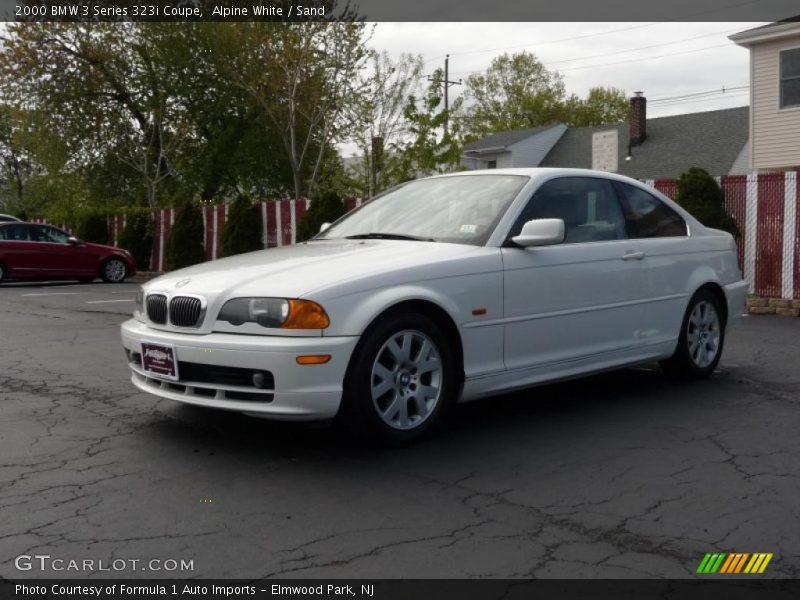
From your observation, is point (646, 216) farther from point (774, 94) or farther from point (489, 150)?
point (489, 150)

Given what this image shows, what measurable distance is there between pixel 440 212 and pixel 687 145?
128ft

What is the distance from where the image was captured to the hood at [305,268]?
488 centimetres

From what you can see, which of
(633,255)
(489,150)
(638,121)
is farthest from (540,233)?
(489,150)

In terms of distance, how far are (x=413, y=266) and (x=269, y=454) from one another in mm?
1263

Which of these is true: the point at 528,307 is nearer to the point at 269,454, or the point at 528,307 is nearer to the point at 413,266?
the point at 413,266

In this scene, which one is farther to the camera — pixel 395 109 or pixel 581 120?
pixel 581 120

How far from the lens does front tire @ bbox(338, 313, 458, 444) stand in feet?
15.8

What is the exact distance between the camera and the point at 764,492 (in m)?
4.30

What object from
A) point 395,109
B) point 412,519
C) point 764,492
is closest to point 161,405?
point 412,519

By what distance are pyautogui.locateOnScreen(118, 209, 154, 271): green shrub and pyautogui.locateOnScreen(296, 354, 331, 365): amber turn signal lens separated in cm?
2408

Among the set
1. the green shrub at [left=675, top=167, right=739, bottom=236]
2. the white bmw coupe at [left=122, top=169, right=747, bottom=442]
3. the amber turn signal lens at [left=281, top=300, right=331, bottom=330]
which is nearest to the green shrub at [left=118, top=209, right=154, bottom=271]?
the green shrub at [left=675, top=167, right=739, bottom=236]

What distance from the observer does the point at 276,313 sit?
4.77m

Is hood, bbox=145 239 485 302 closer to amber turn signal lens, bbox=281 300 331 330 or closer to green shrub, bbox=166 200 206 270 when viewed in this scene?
amber turn signal lens, bbox=281 300 331 330

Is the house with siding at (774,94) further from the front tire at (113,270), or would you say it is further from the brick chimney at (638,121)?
the brick chimney at (638,121)
